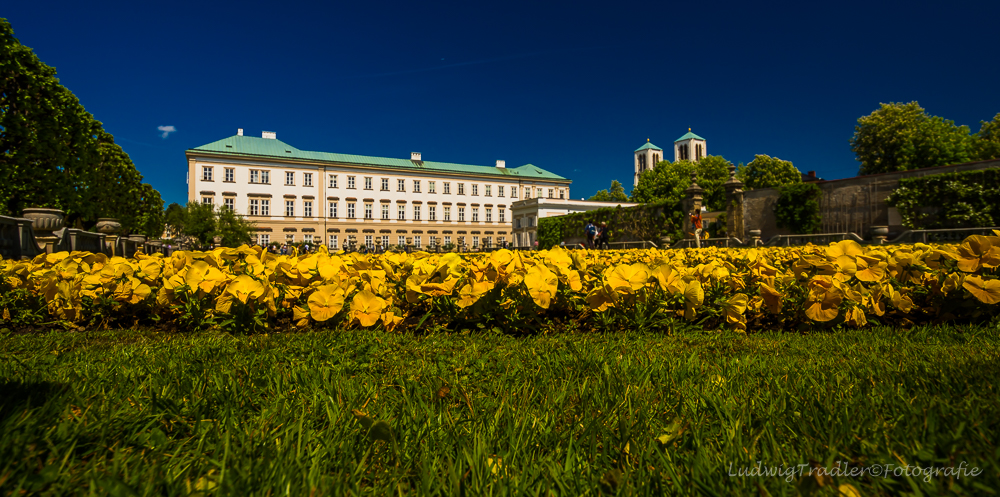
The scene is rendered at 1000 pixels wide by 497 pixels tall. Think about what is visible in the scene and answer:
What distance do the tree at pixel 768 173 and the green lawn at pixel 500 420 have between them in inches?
1711

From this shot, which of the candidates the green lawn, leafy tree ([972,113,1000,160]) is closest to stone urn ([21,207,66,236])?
the green lawn

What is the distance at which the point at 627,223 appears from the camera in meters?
27.0

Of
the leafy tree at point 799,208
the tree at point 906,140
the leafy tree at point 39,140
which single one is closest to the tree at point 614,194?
the tree at point 906,140

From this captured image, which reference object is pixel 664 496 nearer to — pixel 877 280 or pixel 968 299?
pixel 877 280

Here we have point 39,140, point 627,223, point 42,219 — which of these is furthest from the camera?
point 627,223

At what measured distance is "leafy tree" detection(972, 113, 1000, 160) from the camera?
3050 cm

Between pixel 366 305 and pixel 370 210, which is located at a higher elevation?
pixel 370 210

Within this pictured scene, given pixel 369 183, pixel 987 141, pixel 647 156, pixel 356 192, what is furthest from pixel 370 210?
pixel 647 156

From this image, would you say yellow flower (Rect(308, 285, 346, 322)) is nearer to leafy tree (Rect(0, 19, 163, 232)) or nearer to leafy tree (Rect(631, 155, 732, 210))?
leafy tree (Rect(0, 19, 163, 232))

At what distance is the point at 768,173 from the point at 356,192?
4540 cm

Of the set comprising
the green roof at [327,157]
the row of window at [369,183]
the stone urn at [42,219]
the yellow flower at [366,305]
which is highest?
the green roof at [327,157]

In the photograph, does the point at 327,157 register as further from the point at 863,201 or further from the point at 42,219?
the point at 863,201

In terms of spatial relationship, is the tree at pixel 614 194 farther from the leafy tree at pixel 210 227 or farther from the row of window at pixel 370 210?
the leafy tree at pixel 210 227

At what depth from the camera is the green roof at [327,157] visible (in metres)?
52.9
